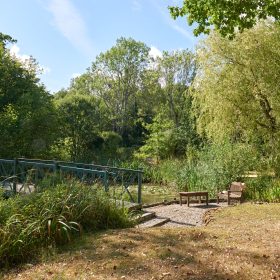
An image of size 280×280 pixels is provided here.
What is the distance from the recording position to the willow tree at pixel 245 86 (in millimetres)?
16484

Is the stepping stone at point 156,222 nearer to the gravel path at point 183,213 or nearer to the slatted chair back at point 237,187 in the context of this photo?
the gravel path at point 183,213

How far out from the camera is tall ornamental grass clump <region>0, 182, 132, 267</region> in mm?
6241

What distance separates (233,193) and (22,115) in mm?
11105

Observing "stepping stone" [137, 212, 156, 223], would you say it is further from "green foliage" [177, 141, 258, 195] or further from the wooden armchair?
"green foliage" [177, 141, 258, 195]

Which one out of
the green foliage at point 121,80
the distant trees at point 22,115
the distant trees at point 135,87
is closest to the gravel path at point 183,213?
the distant trees at point 22,115

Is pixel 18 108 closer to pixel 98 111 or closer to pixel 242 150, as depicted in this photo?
pixel 98 111

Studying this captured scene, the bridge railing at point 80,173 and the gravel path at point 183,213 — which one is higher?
the bridge railing at point 80,173

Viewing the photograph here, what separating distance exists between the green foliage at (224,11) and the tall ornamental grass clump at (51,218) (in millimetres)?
4862

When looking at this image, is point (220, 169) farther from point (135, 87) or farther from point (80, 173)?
point (135, 87)

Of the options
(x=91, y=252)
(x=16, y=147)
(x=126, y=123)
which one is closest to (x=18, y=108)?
(x=16, y=147)

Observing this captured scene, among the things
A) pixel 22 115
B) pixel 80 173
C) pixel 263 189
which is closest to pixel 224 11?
pixel 80 173

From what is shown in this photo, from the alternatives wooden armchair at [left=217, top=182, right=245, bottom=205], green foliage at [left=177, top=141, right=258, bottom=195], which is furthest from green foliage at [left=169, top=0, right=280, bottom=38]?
green foliage at [left=177, top=141, right=258, bottom=195]

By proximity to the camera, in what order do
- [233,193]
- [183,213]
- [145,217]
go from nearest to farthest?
1. [145,217]
2. [183,213]
3. [233,193]

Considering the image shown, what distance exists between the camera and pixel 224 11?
30.1 ft
